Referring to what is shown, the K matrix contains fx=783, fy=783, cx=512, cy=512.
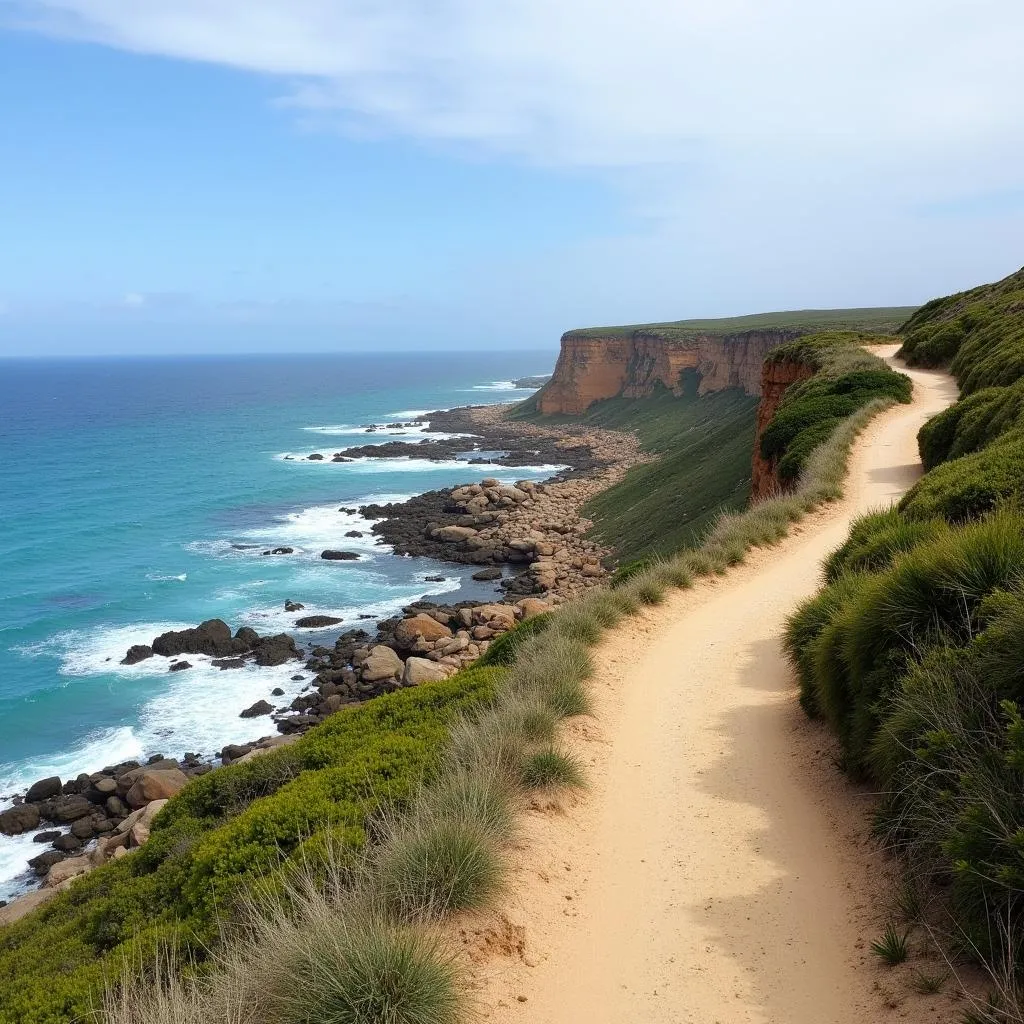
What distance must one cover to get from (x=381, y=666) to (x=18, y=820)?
11.9 m

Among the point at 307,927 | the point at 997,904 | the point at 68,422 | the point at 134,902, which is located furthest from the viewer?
the point at 68,422

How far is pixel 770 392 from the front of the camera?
3716 cm

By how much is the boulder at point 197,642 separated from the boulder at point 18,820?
37.7ft

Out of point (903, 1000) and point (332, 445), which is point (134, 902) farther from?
point (332, 445)

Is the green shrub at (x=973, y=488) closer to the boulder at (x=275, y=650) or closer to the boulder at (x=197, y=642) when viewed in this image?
the boulder at (x=275, y=650)

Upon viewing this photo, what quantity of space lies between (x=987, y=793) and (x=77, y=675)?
113 ft

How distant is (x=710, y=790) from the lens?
23.7 ft

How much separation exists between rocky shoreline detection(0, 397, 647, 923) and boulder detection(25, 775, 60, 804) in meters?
0.04

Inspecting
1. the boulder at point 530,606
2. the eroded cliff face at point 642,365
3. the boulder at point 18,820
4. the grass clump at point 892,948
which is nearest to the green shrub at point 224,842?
the grass clump at point 892,948

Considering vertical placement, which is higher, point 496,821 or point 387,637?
point 496,821

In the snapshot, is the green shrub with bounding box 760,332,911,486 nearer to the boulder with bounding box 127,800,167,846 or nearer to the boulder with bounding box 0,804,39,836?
the boulder with bounding box 127,800,167,846

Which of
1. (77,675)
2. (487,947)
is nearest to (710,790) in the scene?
(487,947)

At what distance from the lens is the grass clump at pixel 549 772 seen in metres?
7.06

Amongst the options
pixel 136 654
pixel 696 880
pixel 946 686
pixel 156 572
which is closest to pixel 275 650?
pixel 136 654
